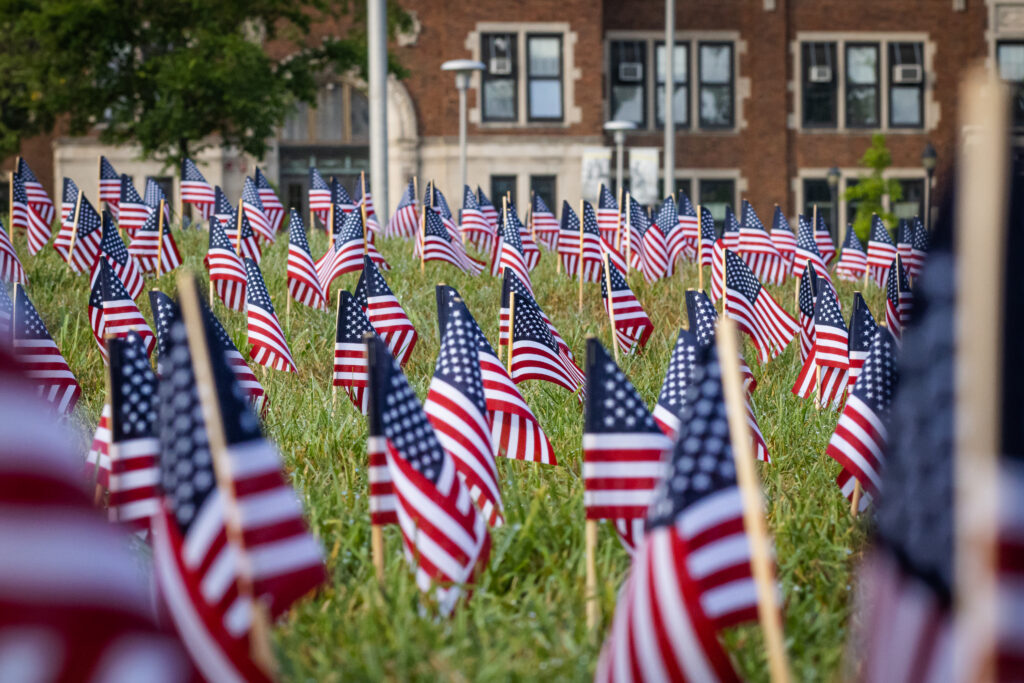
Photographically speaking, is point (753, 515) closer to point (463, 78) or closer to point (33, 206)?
point (33, 206)

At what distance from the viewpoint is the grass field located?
262cm

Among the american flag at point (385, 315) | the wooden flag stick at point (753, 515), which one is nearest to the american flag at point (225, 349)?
the american flag at point (385, 315)

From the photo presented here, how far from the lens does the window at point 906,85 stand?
30391 mm

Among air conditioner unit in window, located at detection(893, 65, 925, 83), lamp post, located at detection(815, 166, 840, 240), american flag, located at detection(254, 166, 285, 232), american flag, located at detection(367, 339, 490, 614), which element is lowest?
american flag, located at detection(367, 339, 490, 614)

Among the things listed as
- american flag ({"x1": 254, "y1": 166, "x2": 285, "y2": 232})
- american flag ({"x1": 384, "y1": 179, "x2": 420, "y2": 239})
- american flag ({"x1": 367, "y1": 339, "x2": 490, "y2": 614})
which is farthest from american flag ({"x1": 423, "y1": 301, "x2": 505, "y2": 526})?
american flag ({"x1": 254, "y1": 166, "x2": 285, "y2": 232})

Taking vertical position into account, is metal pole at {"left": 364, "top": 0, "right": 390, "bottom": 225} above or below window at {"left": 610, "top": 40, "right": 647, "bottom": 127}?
below

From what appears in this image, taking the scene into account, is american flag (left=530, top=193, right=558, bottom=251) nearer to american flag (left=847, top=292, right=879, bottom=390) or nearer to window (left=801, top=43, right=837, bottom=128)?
american flag (left=847, top=292, right=879, bottom=390)

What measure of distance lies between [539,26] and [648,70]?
318 cm

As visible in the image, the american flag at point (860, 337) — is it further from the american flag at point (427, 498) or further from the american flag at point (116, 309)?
the american flag at point (116, 309)

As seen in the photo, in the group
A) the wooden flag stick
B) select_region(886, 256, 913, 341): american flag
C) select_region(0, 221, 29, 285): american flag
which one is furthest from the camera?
select_region(0, 221, 29, 285): american flag

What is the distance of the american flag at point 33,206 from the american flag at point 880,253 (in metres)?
6.93

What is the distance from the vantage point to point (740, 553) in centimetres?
223

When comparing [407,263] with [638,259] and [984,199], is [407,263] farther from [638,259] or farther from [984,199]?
[984,199]

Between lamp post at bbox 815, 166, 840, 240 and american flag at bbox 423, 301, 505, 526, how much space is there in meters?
26.4
